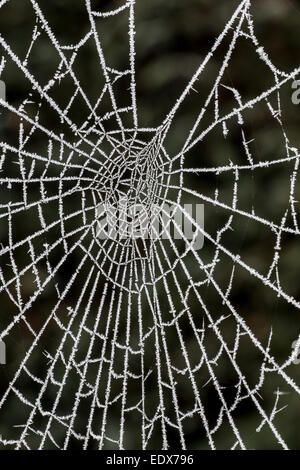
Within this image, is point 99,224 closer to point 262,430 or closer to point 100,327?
point 100,327

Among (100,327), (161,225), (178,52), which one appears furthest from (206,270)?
(178,52)

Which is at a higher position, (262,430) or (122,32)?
(122,32)

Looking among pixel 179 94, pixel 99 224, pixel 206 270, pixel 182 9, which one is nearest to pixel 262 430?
pixel 206 270

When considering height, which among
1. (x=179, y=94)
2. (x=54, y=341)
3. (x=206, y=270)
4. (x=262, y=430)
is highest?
(x=179, y=94)

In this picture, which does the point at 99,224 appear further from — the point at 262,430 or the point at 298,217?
the point at 262,430

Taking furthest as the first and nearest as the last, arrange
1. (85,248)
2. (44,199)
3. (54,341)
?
1. (54,341)
2. (85,248)
3. (44,199)

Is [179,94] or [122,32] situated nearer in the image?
[179,94]

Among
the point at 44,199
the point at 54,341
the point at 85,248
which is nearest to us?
the point at 44,199
